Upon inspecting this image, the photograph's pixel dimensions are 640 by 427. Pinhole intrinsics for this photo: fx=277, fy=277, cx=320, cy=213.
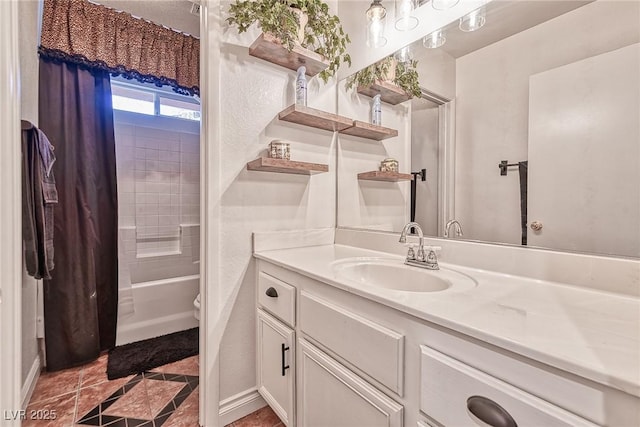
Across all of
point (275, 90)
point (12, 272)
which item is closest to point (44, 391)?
point (12, 272)

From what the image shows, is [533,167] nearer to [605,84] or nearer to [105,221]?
[605,84]

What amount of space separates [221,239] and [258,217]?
0.70 ft

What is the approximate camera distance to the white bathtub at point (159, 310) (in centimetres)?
206

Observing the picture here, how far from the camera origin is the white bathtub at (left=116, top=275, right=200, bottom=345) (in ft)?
6.77

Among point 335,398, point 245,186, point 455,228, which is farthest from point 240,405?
point 455,228

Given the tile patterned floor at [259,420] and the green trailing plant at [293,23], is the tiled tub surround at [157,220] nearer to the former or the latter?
the tile patterned floor at [259,420]

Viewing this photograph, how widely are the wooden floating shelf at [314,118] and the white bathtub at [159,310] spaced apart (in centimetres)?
167

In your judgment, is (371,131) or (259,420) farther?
(371,131)

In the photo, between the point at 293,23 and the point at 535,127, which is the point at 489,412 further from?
the point at 293,23

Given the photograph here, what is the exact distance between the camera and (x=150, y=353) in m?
1.90

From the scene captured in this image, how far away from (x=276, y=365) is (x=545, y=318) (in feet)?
3.28

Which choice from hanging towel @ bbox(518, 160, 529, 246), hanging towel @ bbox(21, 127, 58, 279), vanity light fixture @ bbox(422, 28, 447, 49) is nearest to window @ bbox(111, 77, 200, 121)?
hanging towel @ bbox(21, 127, 58, 279)

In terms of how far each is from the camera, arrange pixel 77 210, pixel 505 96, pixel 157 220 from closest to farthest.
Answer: pixel 505 96, pixel 77 210, pixel 157 220

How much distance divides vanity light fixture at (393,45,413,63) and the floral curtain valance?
5.19 ft
